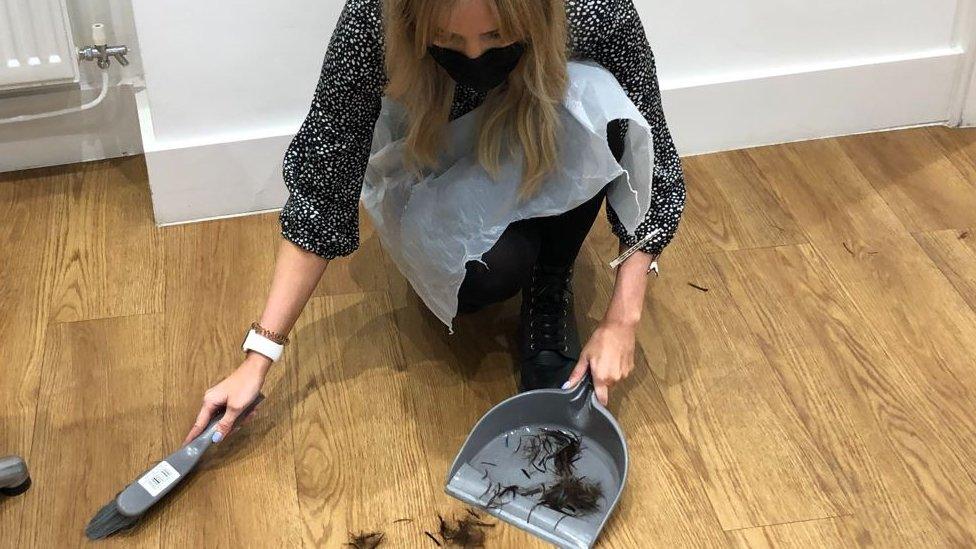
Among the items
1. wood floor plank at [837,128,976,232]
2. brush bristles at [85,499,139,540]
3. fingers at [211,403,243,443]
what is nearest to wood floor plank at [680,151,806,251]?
wood floor plank at [837,128,976,232]

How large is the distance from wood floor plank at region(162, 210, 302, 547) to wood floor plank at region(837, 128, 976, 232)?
0.96 metres

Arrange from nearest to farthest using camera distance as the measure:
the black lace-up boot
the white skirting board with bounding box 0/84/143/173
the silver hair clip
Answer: the silver hair clip
the black lace-up boot
the white skirting board with bounding box 0/84/143/173

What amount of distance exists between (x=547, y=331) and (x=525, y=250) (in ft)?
0.40

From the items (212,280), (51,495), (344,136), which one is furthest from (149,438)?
(344,136)

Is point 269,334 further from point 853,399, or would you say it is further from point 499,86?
point 853,399

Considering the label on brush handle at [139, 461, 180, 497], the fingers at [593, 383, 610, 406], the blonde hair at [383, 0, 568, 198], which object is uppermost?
the blonde hair at [383, 0, 568, 198]

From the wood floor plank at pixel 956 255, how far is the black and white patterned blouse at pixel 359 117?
532mm

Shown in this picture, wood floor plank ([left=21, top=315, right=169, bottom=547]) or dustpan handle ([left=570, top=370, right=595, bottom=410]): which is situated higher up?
dustpan handle ([left=570, top=370, right=595, bottom=410])

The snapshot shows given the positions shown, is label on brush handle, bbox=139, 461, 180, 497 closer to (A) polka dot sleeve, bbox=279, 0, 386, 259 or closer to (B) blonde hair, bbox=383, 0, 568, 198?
(A) polka dot sleeve, bbox=279, 0, 386, 259

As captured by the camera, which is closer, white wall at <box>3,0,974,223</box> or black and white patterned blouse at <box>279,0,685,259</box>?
black and white patterned blouse at <box>279,0,685,259</box>

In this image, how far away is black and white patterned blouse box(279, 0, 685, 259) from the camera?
117cm

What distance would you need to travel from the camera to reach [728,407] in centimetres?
137

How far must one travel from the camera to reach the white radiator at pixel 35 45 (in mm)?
1544

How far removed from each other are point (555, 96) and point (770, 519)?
0.53 meters
